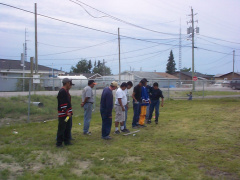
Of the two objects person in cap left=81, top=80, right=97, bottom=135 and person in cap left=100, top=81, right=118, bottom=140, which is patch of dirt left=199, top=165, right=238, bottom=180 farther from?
person in cap left=81, top=80, right=97, bottom=135

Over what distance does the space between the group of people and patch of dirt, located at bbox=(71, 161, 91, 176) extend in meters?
1.41

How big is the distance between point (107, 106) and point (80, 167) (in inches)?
102

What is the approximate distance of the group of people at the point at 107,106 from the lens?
664cm

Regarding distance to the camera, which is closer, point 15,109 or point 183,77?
point 15,109

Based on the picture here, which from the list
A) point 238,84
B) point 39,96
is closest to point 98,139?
point 39,96

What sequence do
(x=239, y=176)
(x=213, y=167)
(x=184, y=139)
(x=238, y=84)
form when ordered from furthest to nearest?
1. (x=238, y=84)
2. (x=184, y=139)
3. (x=213, y=167)
4. (x=239, y=176)

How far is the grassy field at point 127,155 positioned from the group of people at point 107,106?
1.23 feet

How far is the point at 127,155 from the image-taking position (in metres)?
6.03

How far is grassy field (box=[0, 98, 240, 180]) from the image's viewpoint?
490 centimetres

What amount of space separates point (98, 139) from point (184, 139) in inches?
101

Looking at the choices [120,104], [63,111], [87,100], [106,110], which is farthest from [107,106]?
[63,111]

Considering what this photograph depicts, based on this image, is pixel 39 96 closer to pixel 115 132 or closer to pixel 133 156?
pixel 115 132

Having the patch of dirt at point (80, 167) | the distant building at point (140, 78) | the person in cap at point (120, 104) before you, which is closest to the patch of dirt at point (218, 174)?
the patch of dirt at point (80, 167)

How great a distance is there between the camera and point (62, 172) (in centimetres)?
490
